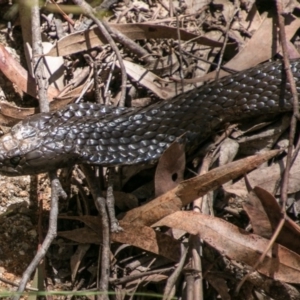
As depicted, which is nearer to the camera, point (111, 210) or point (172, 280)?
point (172, 280)

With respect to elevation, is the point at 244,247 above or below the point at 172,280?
above

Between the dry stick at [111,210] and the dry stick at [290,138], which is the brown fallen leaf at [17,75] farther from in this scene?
the dry stick at [290,138]

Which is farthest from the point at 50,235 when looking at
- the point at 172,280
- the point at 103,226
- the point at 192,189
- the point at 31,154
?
the point at 192,189

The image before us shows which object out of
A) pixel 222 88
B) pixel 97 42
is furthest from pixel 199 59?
pixel 97 42

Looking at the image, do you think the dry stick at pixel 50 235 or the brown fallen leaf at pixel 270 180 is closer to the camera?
the dry stick at pixel 50 235

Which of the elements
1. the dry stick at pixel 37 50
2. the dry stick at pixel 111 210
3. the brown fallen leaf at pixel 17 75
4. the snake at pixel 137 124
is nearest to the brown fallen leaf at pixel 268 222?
the snake at pixel 137 124

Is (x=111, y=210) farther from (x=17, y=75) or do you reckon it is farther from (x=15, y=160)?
(x=17, y=75)

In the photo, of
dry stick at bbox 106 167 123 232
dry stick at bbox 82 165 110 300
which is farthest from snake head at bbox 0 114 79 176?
dry stick at bbox 106 167 123 232
